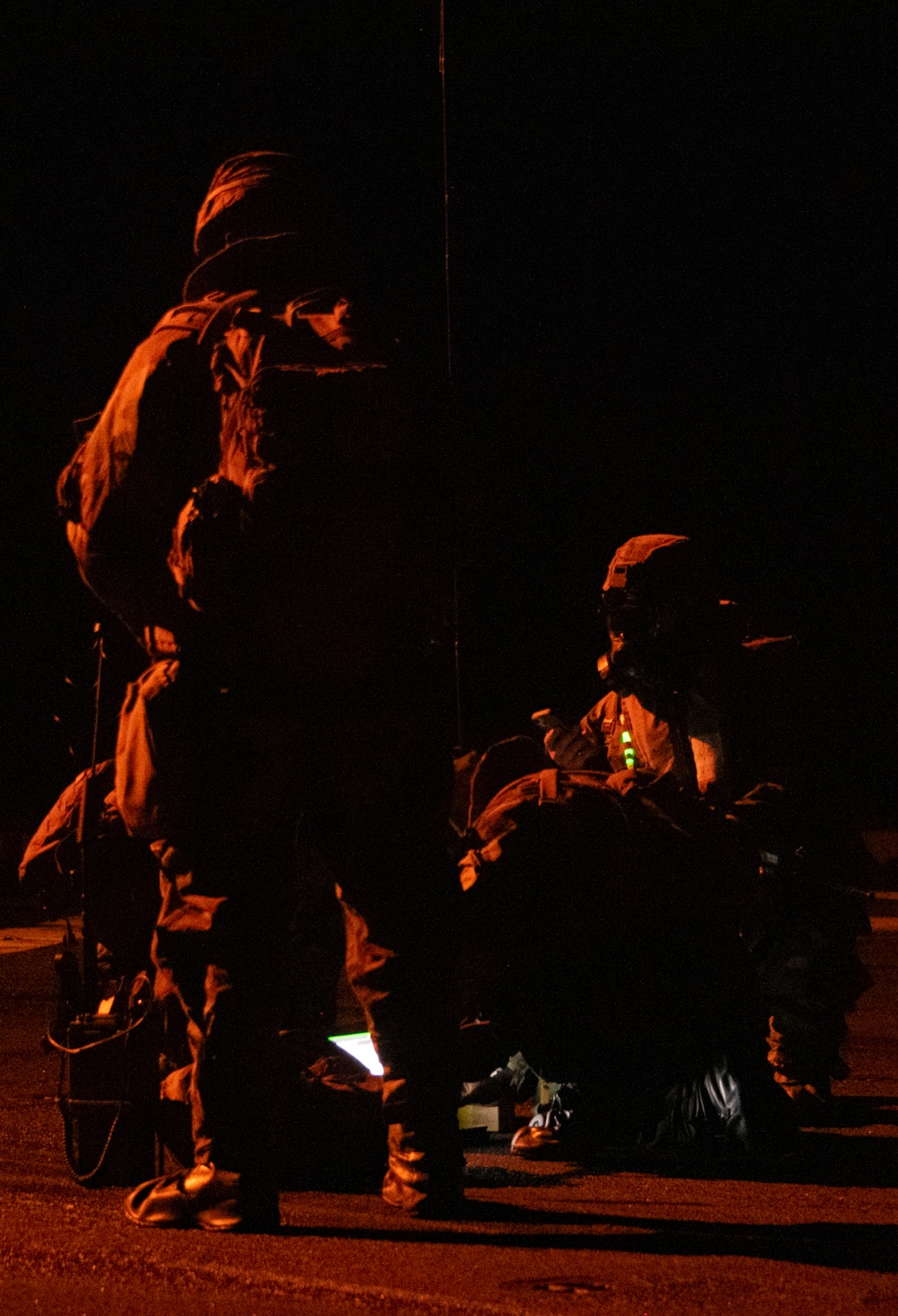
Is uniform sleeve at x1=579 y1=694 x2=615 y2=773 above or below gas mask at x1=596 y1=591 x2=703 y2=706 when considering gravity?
below

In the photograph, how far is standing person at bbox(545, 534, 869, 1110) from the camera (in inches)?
208

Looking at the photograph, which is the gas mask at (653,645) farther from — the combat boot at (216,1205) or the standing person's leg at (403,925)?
the combat boot at (216,1205)

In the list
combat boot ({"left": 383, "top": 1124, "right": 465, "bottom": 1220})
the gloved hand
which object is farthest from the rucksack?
the gloved hand

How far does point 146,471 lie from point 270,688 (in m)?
0.55

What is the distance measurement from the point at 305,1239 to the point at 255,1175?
0.57 ft

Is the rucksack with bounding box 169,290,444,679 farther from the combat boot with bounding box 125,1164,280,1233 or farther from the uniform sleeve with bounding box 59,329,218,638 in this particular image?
the combat boot with bounding box 125,1164,280,1233

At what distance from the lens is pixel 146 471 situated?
3594 millimetres

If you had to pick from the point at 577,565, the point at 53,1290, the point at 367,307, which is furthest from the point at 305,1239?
the point at 577,565

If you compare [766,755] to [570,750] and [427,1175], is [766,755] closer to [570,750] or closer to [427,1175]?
[570,750]

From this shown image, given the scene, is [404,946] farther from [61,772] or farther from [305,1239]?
[61,772]

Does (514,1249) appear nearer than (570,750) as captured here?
Yes

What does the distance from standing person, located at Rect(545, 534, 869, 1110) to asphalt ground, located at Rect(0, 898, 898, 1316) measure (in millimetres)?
864

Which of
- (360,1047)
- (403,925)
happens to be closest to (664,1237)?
(403,925)

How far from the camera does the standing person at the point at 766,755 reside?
5.29 metres
